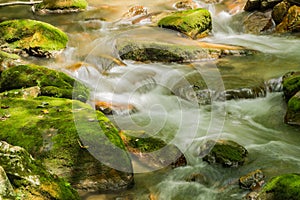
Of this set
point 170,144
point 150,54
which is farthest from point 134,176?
point 150,54

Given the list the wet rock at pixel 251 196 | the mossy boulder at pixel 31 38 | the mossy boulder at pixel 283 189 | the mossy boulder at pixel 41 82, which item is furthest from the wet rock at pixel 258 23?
the mossy boulder at pixel 283 189

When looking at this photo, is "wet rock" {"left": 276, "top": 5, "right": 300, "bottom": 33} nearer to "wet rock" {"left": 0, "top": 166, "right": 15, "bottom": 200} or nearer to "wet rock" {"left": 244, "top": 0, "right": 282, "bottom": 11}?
"wet rock" {"left": 244, "top": 0, "right": 282, "bottom": 11}

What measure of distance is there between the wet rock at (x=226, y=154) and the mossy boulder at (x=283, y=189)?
132 centimetres

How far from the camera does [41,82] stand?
7566mm

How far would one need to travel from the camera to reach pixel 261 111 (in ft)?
26.5

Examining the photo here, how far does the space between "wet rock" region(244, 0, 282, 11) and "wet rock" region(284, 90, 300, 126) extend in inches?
334

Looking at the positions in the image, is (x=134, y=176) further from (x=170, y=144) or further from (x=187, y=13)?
(x=187, y=13)

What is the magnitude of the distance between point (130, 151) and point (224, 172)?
5.41ft

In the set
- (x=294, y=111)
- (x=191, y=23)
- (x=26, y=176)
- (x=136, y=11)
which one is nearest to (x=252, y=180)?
(x=294, y=111)

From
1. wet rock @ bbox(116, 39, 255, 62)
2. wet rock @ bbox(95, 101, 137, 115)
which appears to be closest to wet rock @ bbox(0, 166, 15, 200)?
wet rock @ bbox(95, 101, 137, 115)

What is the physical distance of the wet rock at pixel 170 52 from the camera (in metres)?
10.8

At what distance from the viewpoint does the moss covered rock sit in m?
16.8

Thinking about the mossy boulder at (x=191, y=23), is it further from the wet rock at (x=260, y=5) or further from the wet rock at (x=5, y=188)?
the wet rock at (x=5, y=188)

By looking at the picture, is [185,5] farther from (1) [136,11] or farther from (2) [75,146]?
(2) [75,146]
